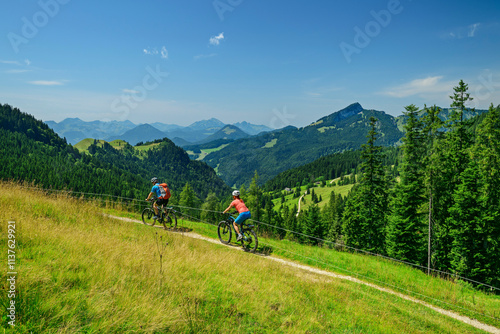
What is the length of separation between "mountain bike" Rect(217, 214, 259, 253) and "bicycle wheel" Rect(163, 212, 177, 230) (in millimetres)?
3090

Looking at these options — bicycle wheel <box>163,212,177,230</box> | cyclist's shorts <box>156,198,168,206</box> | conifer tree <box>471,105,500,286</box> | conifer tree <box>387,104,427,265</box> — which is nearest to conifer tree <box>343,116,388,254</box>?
conifer tree <box>387,104,427,265</box>

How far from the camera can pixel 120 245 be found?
7.50m

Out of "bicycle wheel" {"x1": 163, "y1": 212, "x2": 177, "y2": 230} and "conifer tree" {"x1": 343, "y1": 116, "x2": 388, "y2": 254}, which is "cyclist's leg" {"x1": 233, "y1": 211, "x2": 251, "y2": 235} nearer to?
"bicycle wheel" {"x1": 163, "y1": 212, "x2": 177, "y2": 230}

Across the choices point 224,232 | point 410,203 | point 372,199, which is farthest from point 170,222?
point 410,203

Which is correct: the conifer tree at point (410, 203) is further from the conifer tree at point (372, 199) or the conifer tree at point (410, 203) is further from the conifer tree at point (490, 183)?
the conifer tree at point (490, 183)

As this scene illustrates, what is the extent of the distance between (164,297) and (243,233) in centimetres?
926

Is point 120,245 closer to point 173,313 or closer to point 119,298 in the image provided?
point 119,298

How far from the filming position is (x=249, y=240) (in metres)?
14.2

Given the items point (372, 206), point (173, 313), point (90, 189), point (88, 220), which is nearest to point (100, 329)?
point (173, 313)

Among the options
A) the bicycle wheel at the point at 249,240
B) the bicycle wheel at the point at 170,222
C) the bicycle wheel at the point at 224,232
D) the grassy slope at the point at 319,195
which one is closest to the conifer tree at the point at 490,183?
the bicycle wheel at the point at 249,240

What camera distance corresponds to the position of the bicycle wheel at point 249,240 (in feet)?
46.5

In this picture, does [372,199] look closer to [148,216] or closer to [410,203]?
[410,203]

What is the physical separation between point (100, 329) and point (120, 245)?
403 cm

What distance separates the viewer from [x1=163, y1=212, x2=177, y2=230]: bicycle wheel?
16156mm
